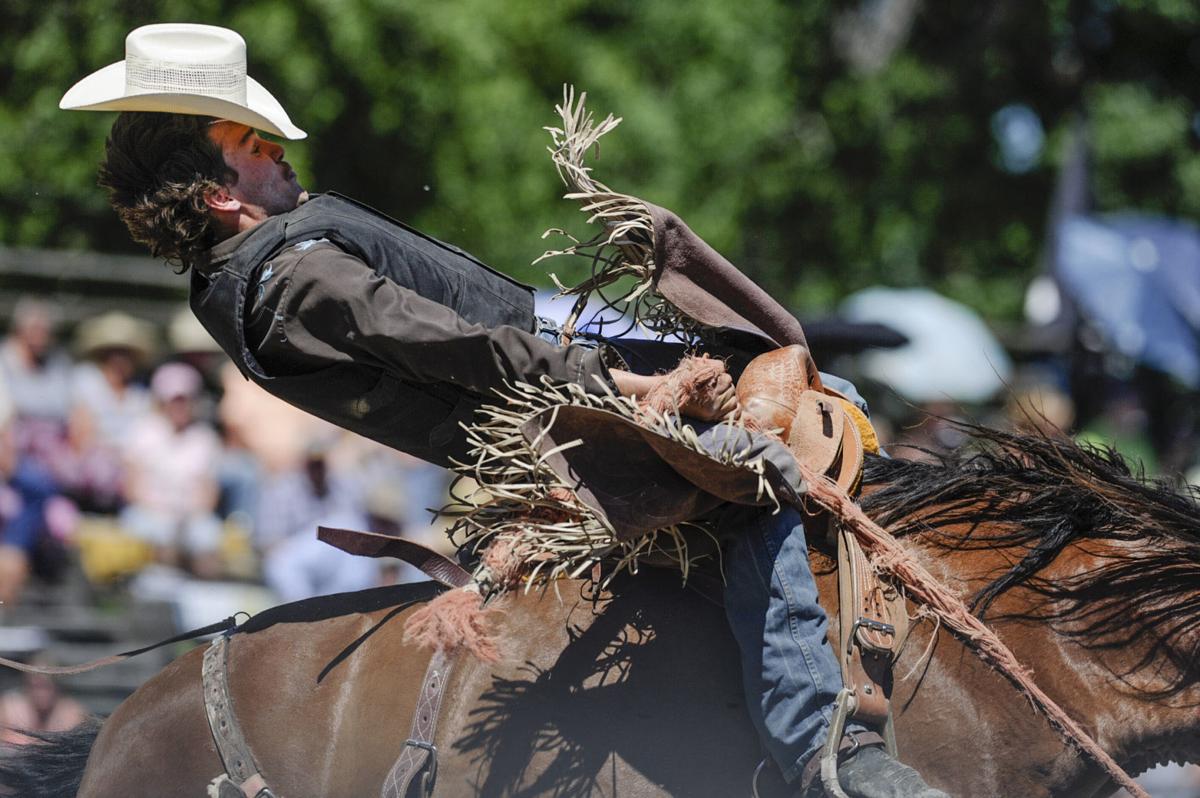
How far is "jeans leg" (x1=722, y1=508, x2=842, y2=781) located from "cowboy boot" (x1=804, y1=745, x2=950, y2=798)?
3.1 inches

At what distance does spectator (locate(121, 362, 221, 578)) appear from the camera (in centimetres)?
752

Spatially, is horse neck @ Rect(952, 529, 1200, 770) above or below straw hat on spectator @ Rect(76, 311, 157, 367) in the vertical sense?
above

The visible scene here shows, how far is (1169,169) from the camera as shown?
14.3 m

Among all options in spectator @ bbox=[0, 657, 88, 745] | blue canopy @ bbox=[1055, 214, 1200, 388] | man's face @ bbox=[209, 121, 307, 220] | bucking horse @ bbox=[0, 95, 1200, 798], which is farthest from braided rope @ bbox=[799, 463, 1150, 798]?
blue canopy @ bbox=[1055, 214, 1200, 388]

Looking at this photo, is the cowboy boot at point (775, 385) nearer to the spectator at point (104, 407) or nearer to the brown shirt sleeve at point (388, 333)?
the brown shirt sleeve at point (388, 333)

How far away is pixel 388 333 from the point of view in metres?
2.89

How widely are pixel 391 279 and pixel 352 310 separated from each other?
0.75ft

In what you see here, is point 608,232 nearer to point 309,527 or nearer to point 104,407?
point 309,527

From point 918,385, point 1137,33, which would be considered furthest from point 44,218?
point 1137,33

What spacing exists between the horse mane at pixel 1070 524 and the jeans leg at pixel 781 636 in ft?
1.07

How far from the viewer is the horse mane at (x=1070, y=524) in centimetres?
304

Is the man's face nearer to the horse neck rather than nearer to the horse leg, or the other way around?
the horse leg

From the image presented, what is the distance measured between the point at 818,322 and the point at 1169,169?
1170 centimetres

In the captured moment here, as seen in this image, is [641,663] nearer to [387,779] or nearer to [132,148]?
[387,779]
